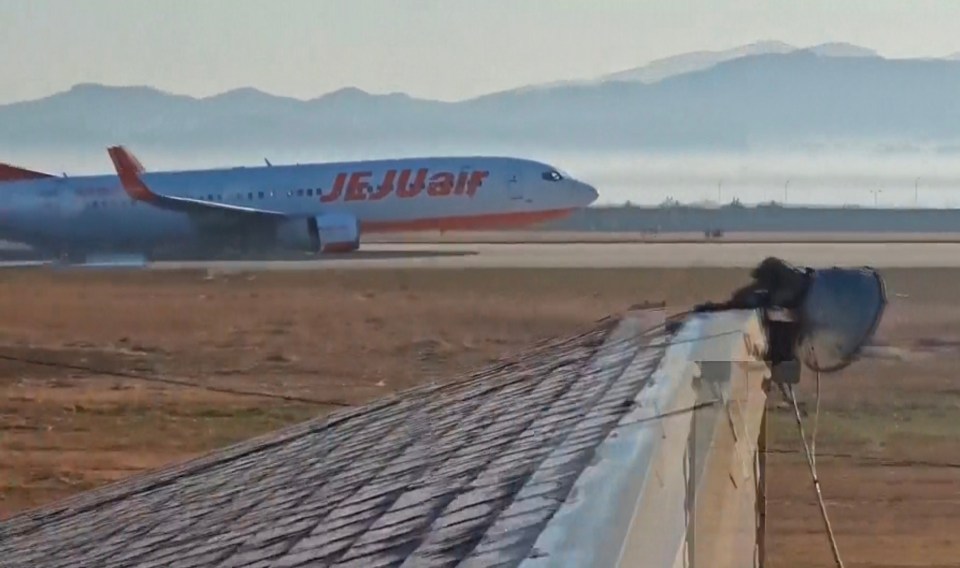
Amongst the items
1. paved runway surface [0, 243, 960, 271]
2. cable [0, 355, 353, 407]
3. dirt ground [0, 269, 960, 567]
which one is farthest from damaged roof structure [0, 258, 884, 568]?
paved runway surface [0, 243, 960, 271]

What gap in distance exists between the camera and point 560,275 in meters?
25.2

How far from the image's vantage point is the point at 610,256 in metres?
31.2

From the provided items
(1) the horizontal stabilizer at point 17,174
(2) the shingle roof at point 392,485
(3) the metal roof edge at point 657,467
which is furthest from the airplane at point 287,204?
(3) the metal roof edge at point 657,467

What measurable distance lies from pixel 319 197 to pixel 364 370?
63.8 feet

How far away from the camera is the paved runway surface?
26109mm

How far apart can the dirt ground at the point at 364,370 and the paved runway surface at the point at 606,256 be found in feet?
5.84

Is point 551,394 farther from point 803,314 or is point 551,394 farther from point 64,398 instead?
point 64,398

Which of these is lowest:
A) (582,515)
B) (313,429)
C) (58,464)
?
(58,464)

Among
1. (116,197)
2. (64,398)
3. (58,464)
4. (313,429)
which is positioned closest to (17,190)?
(116,197)

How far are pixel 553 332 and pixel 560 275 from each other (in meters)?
5.78

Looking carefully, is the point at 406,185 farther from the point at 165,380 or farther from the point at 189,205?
the point at 165,380

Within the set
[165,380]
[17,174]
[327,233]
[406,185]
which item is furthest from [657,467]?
[17,174]

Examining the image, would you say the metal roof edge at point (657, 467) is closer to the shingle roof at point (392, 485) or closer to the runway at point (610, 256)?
the shingle roof at point (392, 485)

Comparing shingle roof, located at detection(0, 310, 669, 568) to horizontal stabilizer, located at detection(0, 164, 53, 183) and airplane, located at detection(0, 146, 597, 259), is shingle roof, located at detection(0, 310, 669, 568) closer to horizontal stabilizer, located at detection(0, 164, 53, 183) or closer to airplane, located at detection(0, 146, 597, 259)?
airplane, located at detection(0, 146, 597, 259)
